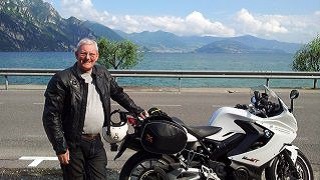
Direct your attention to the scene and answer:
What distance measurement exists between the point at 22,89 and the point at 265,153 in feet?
47.9

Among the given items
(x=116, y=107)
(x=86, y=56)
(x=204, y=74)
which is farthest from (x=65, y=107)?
(x=204, y=74)

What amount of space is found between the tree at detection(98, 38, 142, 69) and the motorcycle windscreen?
16.7 m

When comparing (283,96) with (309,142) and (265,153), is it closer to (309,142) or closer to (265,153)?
(309,142)

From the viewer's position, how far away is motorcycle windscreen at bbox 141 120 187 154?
4.17 m

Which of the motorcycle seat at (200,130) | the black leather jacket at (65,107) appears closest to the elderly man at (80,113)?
the black leather jacket at (65,107)

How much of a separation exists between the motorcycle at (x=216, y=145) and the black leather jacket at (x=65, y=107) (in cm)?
62

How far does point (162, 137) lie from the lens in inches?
164

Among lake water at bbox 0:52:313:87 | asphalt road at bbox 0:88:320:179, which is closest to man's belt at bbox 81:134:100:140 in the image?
asphalt road at bbox 0:88:320:179

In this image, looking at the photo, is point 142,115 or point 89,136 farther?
point 142,115

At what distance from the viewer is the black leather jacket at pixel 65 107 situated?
3572 mm

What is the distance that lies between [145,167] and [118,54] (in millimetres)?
16968

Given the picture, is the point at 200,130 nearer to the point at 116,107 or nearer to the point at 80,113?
the point at 80,113

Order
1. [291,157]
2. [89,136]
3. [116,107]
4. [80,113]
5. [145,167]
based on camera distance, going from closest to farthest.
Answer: [80,113] < [89,136] < [145,167] < [291,157] < [116,107]

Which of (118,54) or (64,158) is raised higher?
(64,158)
